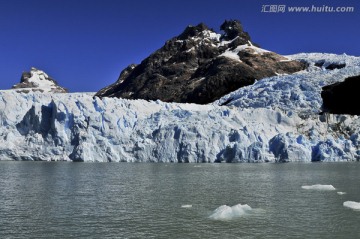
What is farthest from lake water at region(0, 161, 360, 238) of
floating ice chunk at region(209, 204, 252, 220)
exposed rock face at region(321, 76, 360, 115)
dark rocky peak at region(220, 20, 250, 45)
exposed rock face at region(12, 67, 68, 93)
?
exposed rock face at region(12, 67, 68, 93)

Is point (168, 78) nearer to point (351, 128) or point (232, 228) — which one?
point (351, 128)

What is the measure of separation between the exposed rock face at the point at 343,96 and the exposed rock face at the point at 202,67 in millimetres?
26847

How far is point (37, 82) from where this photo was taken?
564 feet

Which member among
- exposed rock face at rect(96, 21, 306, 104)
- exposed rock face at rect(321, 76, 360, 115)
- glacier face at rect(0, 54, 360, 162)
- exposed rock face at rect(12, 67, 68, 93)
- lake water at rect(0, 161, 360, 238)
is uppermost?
exposed rock face at rect(12, 67, 68, 93)

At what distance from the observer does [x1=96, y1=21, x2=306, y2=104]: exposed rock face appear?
73.1 m

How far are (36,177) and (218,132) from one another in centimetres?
1337

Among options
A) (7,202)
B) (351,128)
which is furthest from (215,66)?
(7,202)

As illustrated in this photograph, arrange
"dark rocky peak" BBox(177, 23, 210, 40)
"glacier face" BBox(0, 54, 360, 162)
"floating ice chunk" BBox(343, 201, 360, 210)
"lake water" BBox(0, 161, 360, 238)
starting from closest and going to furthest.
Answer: "lake water" BBox(0, 161, 360, 238) < "floating ice chunk" BBox(343, 201, 360, 210) < "glacier face" BBox(0, 54, 360, 162) < "dark rocky peak" BBox(177, 23, 210, 40)

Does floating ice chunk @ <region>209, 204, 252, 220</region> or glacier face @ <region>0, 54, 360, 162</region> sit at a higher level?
glacier face @ <region>0, 54, 360, 162</region>

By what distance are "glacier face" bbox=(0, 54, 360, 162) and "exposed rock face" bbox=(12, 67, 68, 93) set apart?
445 ft

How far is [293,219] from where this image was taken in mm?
10844

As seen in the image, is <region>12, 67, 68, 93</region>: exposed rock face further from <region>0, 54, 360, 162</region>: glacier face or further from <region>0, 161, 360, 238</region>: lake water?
<region>0, 161, 360, 238</region>: lake water

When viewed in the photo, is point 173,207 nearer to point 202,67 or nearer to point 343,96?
point 343,96

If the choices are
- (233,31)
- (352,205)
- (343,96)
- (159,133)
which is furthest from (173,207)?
(233,31)
